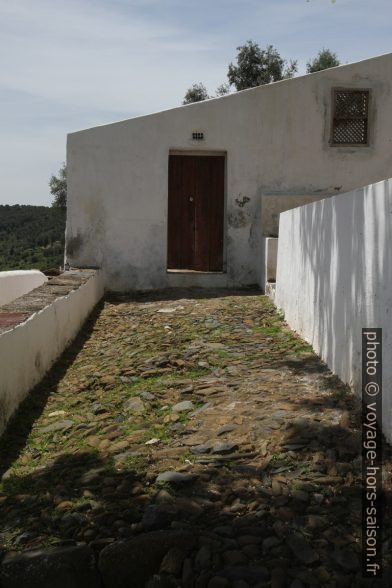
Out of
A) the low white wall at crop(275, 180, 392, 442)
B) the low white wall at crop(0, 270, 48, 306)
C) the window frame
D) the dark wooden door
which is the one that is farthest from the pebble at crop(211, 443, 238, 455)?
the window frame

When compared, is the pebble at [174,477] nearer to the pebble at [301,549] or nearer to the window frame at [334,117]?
the pebble at [301,549]

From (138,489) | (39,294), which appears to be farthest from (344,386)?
(39,294)

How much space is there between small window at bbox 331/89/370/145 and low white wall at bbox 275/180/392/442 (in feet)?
14.4

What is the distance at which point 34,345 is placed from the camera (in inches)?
222

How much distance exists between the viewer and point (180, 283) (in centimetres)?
1145

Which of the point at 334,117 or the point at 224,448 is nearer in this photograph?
the point at 224,448

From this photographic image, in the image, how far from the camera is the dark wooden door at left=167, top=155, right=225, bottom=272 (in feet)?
38.1

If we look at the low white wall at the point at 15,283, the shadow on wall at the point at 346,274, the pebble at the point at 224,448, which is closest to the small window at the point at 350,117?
the shadow on wall at the point at 346,274

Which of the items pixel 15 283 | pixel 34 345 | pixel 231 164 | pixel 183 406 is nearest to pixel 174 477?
pixel 183 406

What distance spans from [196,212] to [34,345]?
21.9ft

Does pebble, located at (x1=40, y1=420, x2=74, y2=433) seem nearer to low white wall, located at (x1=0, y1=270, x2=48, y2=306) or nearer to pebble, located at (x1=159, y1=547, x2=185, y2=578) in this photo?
pebble, located at (x1=159, y1=547, x2=185, y2=578)

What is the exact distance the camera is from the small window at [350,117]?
11.2m

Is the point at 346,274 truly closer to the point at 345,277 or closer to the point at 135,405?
the point at 345,277

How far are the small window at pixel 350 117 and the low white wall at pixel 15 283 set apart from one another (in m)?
6.08
